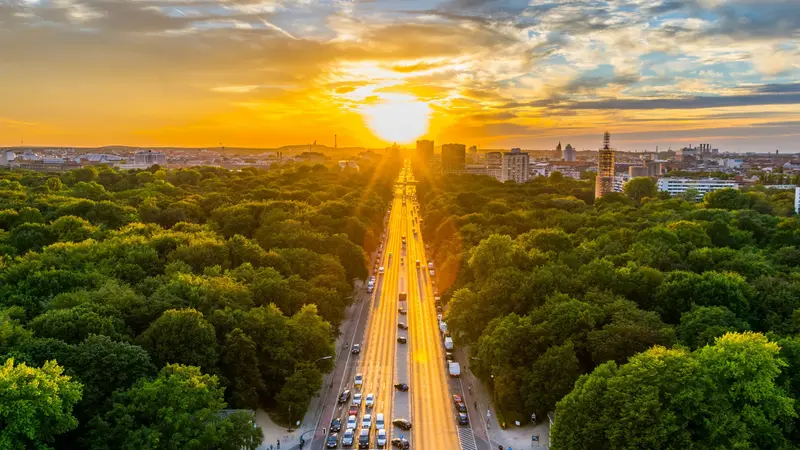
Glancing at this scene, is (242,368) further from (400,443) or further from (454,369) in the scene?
(454,369)

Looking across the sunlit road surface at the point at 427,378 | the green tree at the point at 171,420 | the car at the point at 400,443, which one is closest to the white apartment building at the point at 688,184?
the sunlit road surface at the point at 427,378

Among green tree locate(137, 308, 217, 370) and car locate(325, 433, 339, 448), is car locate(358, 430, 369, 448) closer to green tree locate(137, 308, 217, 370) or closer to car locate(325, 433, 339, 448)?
car locate(325, 433, 339, 448)

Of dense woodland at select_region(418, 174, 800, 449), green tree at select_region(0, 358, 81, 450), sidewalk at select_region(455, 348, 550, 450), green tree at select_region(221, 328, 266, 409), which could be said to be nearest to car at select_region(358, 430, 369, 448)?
green tree at select_region(221, 328, 266, 409)

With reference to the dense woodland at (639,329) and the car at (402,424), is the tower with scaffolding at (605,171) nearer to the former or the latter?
the dense woodland at (639,329)

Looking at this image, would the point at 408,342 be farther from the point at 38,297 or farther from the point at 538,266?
the point at 38,297

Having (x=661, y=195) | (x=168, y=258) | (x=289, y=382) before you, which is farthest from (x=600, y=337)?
(x=661, y=195)

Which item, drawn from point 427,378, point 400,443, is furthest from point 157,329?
point 427,378
